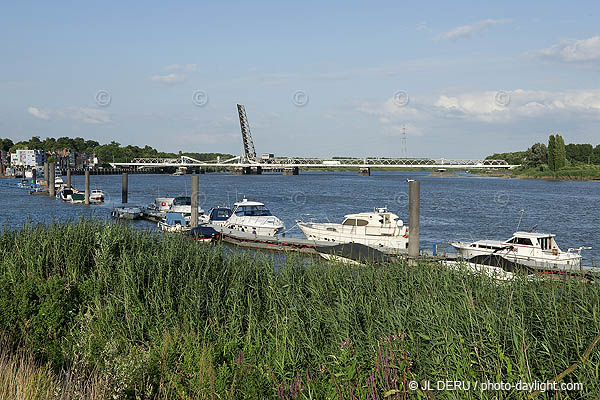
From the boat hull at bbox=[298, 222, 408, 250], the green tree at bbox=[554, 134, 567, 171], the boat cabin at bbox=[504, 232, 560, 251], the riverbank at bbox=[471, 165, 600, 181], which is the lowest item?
the boat hull at bbox=[298, 222, 408, 250]

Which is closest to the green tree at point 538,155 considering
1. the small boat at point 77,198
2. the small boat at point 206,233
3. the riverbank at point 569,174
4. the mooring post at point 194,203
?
the riverbank at point 569,174

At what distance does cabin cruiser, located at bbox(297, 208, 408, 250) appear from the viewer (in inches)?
1224

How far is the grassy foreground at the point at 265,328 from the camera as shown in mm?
6684

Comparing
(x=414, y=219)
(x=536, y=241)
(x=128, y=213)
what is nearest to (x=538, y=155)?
(x=128, y=213)

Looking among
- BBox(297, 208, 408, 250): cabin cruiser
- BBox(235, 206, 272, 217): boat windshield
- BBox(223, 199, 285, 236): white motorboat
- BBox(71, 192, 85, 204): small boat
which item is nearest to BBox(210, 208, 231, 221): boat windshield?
BBox(223, 199, 285, 236): white motorboat

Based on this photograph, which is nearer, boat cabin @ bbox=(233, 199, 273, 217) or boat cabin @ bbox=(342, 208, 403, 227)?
boat cabin @ bbox=(342, 208, 403, 227)

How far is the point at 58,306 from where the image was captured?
33.1 feet

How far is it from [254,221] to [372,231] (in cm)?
836

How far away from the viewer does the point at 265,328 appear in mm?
8906

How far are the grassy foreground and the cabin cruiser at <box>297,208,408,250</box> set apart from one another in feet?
61.0

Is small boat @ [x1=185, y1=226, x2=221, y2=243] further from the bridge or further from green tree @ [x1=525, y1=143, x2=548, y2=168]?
green tree @ [x1=525, y1=143, x2=548, y2=168]

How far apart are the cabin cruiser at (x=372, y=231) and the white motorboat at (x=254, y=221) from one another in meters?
3.35

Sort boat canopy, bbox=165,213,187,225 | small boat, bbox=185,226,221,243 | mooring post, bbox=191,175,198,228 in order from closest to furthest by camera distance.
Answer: small boat, bbox=185,226,221,243, mooring post, bbox=191,175,198,228, boat canopy, bbox=165,213,187,225

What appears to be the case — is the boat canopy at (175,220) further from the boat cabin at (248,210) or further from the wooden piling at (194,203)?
the boat cabin at (248,210)
